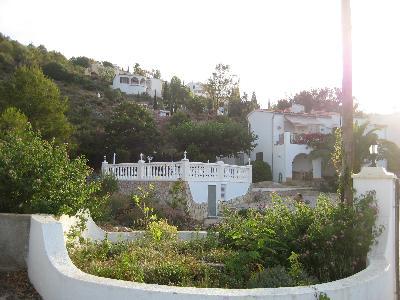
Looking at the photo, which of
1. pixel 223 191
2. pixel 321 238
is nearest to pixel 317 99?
pixel 223 191

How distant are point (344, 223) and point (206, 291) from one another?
3070mm

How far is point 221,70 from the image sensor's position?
62.4 metres

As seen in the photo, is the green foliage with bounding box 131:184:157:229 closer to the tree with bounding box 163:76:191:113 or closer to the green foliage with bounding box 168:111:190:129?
the green foliage with bounding box 168:111:190:129

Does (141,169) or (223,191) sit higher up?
(141,169)

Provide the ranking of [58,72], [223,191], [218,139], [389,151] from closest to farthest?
[223,191]
[389,151]
[218,139]
[58,72]

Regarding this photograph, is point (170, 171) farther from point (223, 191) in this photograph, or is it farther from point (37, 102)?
→ point (37, 102)

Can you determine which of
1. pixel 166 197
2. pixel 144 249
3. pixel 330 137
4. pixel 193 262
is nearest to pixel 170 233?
pixel 144 249

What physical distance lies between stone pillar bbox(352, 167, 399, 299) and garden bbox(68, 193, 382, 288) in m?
0.13

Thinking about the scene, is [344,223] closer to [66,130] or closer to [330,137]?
[66,130]

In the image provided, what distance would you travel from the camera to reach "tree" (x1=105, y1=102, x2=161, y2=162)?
3881 centimetres

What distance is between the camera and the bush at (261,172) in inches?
1518

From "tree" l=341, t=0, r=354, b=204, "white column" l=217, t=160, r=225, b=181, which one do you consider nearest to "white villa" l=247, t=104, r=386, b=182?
"white column" l=217, t=160, r=225, b=181

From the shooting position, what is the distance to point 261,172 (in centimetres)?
3878

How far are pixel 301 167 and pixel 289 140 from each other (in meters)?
3.45
